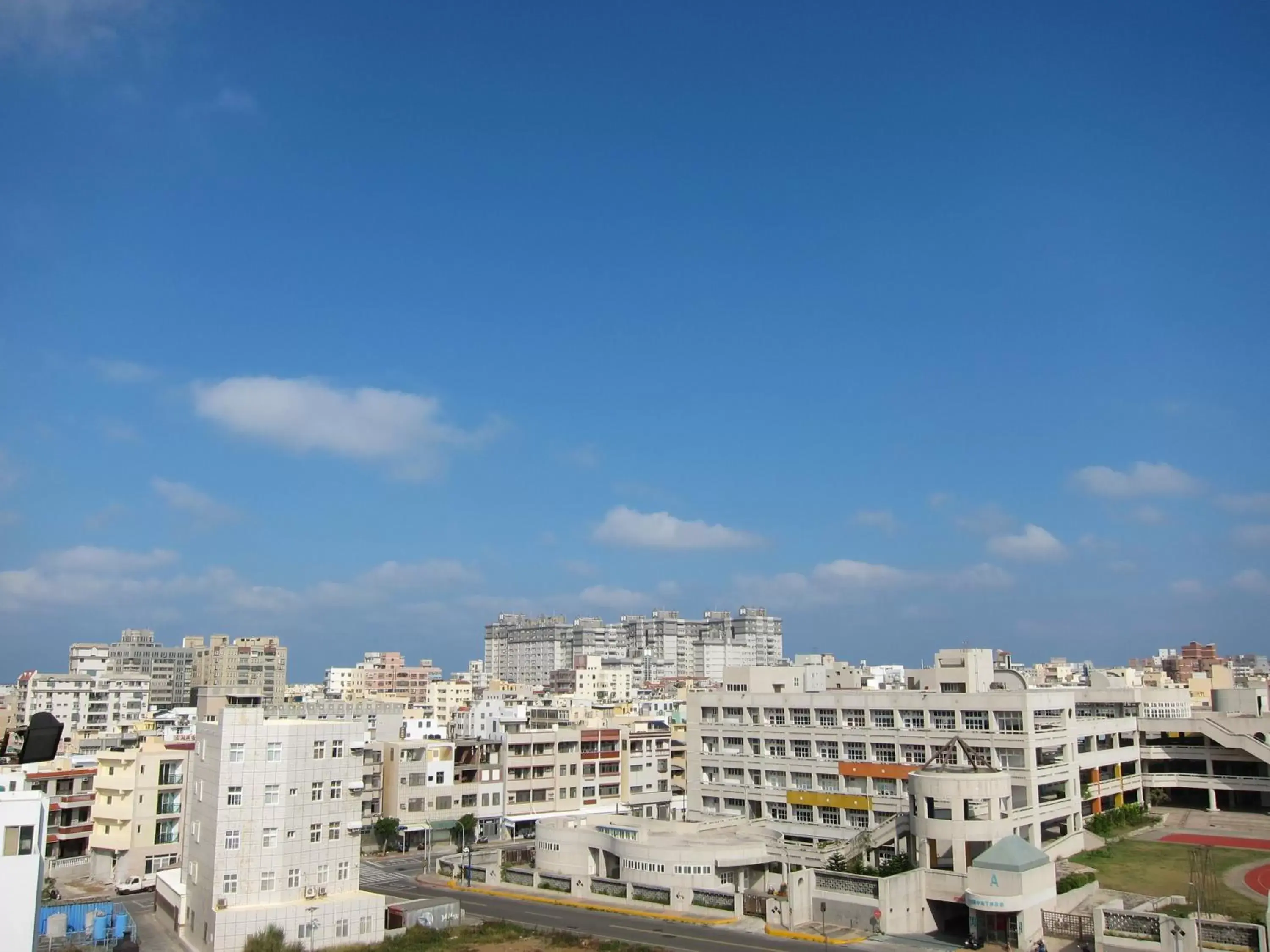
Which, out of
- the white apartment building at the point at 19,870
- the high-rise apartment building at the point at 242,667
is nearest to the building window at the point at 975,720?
the white apartment building at the point at 19,870

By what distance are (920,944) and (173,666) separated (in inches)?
6925

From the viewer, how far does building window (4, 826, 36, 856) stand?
100 ft

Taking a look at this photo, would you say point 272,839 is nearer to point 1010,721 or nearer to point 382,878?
point 382,878

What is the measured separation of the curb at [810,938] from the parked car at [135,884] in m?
35.4

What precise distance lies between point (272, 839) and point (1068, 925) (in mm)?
34459

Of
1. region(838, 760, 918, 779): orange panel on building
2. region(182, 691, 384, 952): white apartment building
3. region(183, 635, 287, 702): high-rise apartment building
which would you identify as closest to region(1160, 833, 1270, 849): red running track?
region(838, 760, 918, 779): orange panel on building

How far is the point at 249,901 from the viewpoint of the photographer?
46.3 m

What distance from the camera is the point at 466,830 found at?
3091 inches

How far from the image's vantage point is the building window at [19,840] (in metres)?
30.6

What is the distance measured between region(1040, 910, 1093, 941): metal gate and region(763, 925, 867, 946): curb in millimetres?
7668

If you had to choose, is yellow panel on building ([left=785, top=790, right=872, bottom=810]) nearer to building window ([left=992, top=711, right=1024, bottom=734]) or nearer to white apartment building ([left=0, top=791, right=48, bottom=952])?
building window ([left=992, top=711, right=1024, bottom=734])

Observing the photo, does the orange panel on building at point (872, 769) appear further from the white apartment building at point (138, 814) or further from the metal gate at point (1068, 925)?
the white apartment building at point (138, 814)

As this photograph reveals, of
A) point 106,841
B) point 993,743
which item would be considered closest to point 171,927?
point 106,841

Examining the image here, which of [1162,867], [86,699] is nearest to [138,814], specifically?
[1162,867]
